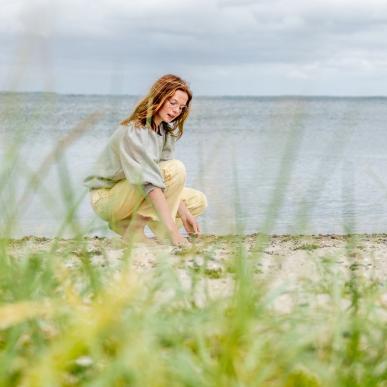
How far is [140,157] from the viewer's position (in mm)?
4914

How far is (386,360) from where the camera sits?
7.20 ft

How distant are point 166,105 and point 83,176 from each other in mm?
2358

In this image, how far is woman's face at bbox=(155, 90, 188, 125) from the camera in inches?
193

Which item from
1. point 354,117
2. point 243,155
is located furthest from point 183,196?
point 243,155

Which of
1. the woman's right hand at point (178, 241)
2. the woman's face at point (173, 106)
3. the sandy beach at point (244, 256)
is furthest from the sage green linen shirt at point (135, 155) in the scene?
the sandy beach at point (244, 256)

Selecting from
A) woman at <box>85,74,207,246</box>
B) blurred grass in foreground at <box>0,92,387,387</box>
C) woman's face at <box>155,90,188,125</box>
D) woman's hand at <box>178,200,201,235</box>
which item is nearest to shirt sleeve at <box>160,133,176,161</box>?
woman at <box>85,74,207,246</box>

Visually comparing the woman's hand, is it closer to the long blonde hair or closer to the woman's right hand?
the woman's right hand

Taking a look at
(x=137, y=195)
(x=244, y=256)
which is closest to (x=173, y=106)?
(x=137, y=195)

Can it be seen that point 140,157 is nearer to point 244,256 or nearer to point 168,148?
point 168,148

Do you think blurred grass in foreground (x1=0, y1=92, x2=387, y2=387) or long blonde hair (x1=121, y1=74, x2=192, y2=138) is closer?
blurred grass in foreground (x1=0, y1=92, x2=387, y2=387)

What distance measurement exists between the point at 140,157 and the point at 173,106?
0.36 metres

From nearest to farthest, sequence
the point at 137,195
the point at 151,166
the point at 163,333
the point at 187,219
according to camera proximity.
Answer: the point at 163,333, the point at 151,166, the point at 137,195, the point at 187,219

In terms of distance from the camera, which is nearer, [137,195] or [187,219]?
[137,195]

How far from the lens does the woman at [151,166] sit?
488 centimetres
